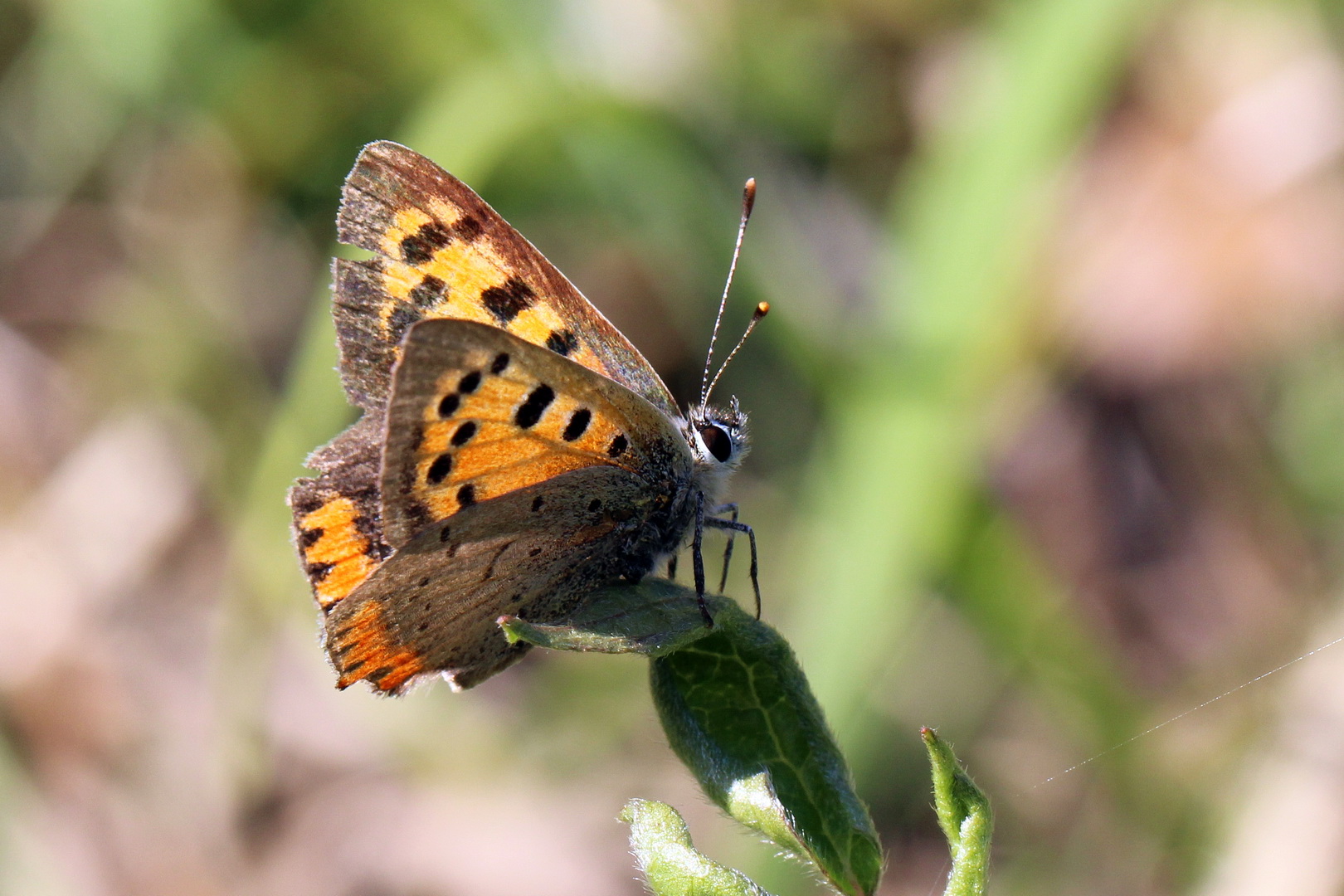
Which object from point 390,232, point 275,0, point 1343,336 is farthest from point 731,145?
point 390,232

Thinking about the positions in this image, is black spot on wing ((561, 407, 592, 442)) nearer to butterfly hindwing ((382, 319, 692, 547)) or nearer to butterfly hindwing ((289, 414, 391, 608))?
butterfly hindwing ((382, 319, 692, 547))

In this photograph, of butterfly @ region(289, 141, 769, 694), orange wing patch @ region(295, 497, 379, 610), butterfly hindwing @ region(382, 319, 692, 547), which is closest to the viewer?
butterfly hindwing @ region(382, 319, 692, 547)

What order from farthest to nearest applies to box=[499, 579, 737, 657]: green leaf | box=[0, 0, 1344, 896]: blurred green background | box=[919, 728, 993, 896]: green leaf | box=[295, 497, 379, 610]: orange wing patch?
1. box=[0, 0, 1344, 896]: blurred green background
2. box=[295, 497, 379, 610]: orange wing patch
3. box=[499, 579, 737, 657]: green leaf
4. box=[919, 728, 993, 896]: green leaf

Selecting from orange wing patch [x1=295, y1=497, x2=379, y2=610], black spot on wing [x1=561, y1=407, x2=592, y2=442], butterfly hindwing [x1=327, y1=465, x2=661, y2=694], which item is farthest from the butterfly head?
orange wing patch [x1=295, y1=497, x2=379, y2=610]

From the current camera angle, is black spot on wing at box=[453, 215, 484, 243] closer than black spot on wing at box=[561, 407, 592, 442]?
No

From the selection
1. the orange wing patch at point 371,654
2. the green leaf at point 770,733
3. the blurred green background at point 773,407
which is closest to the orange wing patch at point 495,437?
the orange wing patch at point 371,654

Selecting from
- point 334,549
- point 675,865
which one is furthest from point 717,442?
point 675,865

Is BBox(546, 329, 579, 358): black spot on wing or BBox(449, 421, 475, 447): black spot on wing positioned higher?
BBox(546, 329, 579, 358): black spot on wing

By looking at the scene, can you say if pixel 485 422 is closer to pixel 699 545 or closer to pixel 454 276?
pixel 454 276

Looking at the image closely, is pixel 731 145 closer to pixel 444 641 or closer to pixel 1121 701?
pixel 1121 701
